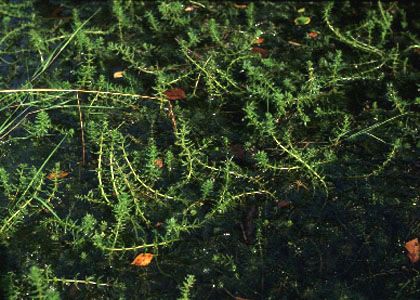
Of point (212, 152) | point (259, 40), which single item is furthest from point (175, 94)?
point (259, 40)

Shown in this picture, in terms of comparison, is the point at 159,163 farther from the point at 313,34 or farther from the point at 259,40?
the point at 313,34

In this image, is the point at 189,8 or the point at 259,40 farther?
the point at 189,8

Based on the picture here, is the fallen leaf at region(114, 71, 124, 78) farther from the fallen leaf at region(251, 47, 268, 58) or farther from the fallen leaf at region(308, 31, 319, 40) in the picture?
the fallen leaf at region(308, 31, 319, 40)

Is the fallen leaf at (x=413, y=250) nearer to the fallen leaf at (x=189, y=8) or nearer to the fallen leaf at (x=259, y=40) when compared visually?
the fallen leaf at (x=259, y=40)

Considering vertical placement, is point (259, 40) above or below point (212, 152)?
above

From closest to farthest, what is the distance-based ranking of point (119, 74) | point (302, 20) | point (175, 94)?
point (175, 94), point (119, 74), point (302, 20)

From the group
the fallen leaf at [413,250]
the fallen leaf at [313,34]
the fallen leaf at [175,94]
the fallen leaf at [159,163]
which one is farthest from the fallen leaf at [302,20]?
the fallen leaf at [413,250]

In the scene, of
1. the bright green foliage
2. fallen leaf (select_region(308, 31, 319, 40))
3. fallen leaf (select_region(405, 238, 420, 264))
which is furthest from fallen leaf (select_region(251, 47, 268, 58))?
fallen leaf (select_region(405, 238, 420, 264))

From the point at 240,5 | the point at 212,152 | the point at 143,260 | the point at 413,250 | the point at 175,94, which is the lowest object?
the point at 413,250

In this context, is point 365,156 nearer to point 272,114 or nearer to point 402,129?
point 402,129
